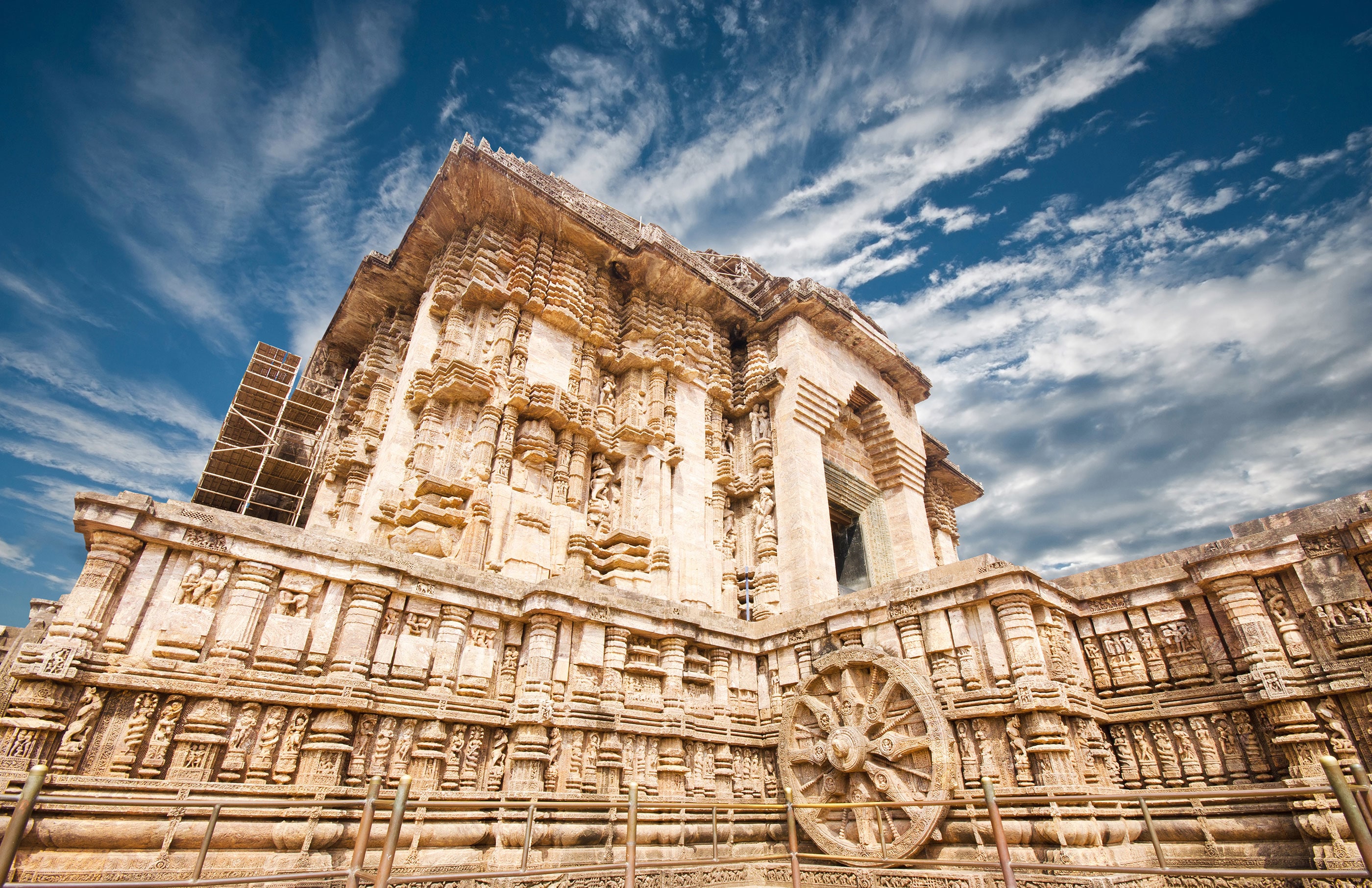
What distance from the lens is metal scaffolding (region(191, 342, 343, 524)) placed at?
20.6 m

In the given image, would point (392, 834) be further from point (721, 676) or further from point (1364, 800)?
point (721, 676)

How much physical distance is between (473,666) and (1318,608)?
9827mm

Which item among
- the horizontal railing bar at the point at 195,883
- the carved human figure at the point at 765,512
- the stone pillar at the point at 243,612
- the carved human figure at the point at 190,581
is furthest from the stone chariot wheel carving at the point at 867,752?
the carved human figure at the point at 190,581

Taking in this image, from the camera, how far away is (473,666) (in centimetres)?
850

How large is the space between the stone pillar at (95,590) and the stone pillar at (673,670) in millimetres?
6562

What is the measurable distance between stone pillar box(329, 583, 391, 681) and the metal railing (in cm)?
136

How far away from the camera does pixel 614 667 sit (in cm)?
926

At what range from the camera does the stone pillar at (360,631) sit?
7578 millimetres

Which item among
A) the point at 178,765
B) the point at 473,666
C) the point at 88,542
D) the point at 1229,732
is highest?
the point at 88,542

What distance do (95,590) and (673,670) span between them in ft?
22.5

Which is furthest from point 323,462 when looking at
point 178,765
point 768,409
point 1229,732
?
point 1229,732

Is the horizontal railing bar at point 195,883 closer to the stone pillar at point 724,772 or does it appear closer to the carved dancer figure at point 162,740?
the carved dancer figure at point 162,740

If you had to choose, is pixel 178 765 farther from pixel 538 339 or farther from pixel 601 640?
pixel 538 339

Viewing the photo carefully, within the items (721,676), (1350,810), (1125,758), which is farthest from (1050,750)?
(721,676)
